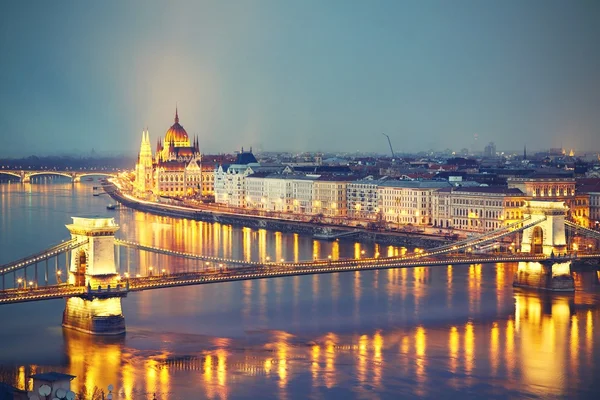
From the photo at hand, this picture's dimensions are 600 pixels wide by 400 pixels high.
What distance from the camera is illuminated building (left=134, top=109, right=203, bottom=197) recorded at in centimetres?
7400

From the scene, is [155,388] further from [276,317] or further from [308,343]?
[276,317]

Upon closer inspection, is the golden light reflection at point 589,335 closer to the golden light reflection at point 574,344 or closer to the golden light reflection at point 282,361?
the golden light reflection at point 574,344

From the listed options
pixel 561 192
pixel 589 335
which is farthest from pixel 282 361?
pixel 561 192

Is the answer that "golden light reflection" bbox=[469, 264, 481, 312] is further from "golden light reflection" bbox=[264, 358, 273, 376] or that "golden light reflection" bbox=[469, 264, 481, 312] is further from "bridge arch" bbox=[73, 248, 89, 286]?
"bridge arch" bbox=[73, 248, 89, 286]

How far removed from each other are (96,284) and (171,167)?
175ft

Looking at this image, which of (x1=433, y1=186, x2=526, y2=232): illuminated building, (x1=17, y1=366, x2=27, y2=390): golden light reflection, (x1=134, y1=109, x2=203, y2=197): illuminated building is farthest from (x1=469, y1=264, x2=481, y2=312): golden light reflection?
(x1=134, y1=109, x2=203, y2=197): illuminated building

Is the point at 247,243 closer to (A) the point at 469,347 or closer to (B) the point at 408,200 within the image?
(B) the point at 408,200

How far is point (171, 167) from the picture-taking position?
74375 millimetres

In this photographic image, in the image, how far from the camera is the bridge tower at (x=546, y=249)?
1097 inches

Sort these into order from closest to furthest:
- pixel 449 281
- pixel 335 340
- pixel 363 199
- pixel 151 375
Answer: pixel 151 375 → pixel 335 340 → pixel 449 281 → pixel 363 199

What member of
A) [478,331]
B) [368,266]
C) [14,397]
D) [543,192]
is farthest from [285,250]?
[14,397]

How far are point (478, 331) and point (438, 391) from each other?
476 centimetres

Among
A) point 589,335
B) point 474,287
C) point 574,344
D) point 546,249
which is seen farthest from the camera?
point 546,249

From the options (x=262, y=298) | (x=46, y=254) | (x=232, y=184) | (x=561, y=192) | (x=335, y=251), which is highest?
(x=232, y=184)
